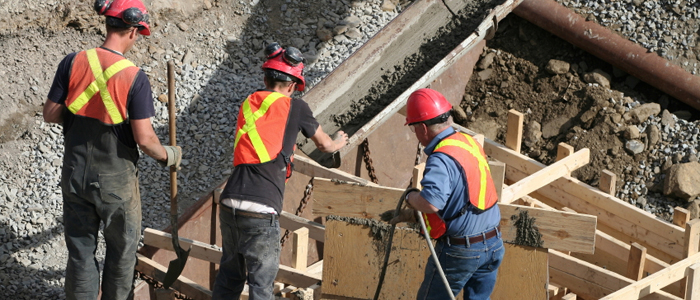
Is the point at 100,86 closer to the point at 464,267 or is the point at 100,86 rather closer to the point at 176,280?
the point at 176,280

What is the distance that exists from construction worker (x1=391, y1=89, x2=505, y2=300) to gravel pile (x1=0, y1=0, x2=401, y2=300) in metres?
3.44

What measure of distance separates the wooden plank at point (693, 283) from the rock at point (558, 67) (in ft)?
11.3

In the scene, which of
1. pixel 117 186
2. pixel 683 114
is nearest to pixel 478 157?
pixel 117 186

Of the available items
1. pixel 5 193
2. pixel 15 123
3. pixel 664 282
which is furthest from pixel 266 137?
pixel 15 123

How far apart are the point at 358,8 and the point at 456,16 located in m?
1.59

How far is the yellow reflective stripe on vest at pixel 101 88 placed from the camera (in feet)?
13.5

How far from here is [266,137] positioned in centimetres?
416

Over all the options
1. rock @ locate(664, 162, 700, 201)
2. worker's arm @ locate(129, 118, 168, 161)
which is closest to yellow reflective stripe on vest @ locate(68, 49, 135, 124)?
worker's arm @ locate(129, 118, 168, 161)

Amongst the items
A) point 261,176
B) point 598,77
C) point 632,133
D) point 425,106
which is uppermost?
point 598,77

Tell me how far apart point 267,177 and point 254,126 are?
0.31m

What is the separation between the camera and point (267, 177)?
13.7ft

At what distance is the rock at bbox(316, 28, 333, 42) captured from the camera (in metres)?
8.43

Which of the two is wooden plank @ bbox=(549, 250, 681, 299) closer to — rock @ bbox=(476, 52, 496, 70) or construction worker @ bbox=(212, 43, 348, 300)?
construction worker @ bbox=(212, 43, 348, 300)

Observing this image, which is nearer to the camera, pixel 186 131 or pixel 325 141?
pixel 325 141
